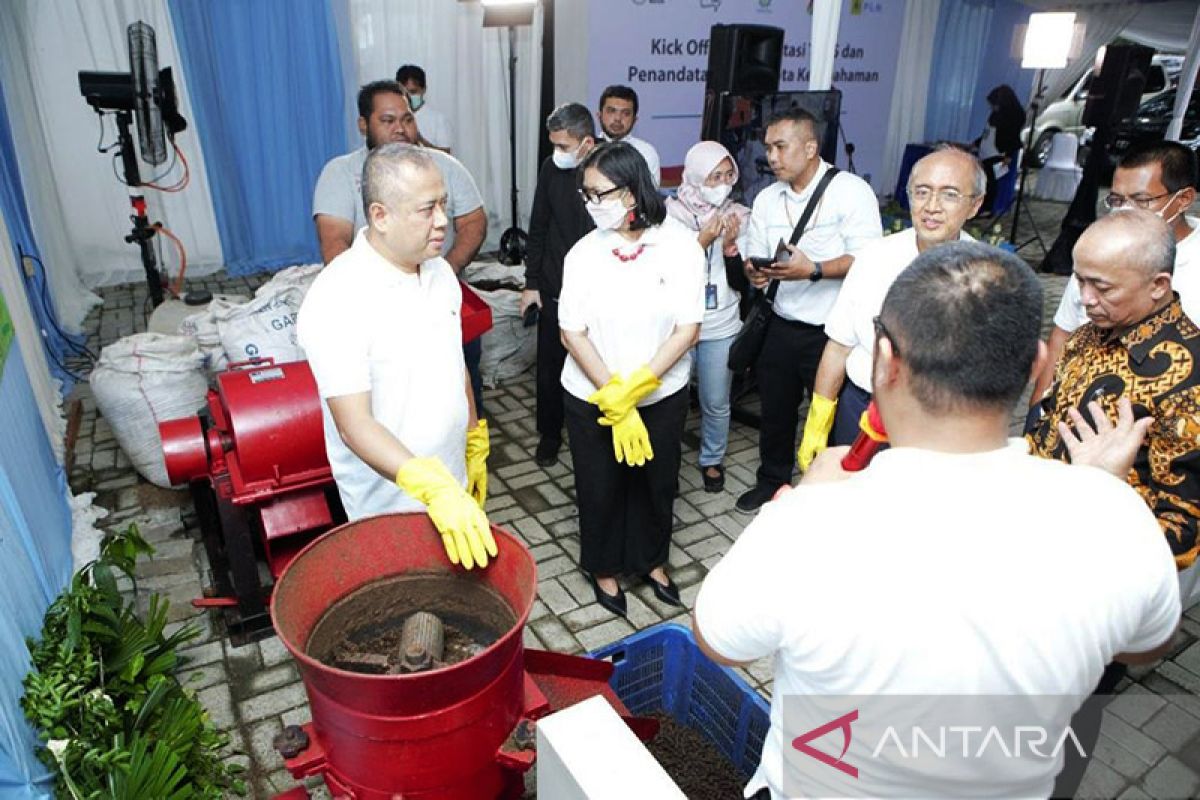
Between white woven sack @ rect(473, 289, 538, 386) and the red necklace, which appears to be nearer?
the red necklace

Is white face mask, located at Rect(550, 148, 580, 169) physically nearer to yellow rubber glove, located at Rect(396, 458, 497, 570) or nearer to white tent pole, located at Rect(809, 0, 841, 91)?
white tent pole, located at Rect(809, 0, 841, 91)

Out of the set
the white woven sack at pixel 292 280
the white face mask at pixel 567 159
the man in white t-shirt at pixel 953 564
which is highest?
the white face mask at pixel 567 159

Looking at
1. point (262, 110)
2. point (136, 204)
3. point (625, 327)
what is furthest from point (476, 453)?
point (262, 110)

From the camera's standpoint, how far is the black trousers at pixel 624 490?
9.88 feet

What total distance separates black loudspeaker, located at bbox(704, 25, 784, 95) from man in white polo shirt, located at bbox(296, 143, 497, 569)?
Answer: 3.47 meters

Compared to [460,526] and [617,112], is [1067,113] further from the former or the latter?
[460,526]

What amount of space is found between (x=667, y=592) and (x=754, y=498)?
2.97 ft

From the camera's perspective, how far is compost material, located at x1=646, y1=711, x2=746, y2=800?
7.52ft

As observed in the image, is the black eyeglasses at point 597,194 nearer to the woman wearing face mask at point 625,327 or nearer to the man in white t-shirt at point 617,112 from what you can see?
the woman wearing face mask at point 625,327

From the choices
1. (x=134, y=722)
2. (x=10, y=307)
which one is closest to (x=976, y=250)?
(x=134, y=722)

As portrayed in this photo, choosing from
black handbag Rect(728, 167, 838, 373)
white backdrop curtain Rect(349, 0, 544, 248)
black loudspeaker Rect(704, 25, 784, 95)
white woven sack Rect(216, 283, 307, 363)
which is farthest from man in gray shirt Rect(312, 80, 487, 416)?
white backdrop curtain Rect(349, 0, 544, 248)

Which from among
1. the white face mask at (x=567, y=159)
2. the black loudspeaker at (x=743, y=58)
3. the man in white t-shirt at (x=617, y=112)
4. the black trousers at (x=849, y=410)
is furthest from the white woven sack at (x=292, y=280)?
Answer: the black loudspeaker at (x=743, y=58)

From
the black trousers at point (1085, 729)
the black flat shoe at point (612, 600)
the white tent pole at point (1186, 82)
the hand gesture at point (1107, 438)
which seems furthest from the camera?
the white tent pole at point (1186, 82)

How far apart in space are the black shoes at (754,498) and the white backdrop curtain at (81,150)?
16.6 feet
